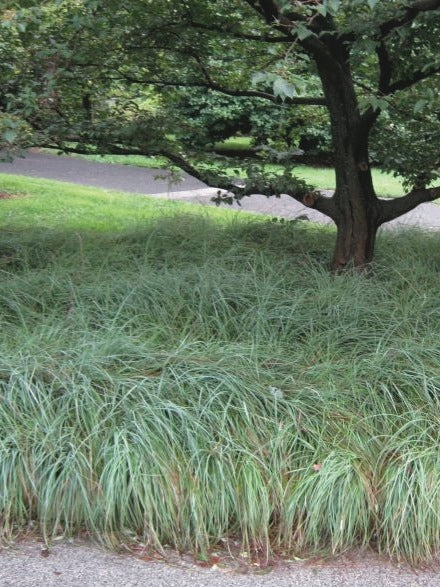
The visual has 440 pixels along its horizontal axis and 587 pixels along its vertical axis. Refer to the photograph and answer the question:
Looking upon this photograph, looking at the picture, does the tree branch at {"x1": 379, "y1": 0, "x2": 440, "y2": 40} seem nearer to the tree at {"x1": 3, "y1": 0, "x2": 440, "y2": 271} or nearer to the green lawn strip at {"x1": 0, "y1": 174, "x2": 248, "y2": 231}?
the tree at {"x1": 3, "y1": 0, "x2": 440, "y2": 271}

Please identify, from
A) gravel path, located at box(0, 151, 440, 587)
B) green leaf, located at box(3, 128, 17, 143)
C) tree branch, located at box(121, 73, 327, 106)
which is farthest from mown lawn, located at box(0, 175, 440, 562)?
tree branch, located at box(121, 73, 327, 106)

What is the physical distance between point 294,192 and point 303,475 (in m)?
3.49

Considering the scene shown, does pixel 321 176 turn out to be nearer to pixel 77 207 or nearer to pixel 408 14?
pixel 77 207

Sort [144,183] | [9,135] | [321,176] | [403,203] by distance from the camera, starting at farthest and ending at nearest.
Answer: [321,176]
[144,183]
[403,203]
[9,135]

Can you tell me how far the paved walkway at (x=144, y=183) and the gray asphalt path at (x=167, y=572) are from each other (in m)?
7.60

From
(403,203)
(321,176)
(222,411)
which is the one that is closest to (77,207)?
(403,203)

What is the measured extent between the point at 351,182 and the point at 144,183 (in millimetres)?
9072

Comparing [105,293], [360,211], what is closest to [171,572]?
[105,293]

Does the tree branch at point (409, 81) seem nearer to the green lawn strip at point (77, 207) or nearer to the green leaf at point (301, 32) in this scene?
the green leaf at point (301, 32)

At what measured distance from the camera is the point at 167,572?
9.85 feet

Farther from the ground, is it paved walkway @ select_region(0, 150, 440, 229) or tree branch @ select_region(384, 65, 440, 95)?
tree branch @ select_region(384, 65, 440, 95)

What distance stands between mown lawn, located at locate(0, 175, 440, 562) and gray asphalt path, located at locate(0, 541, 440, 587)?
0.10 metres

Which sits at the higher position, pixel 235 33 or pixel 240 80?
pixel 235 33

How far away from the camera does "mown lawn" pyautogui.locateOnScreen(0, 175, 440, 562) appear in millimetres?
3215
